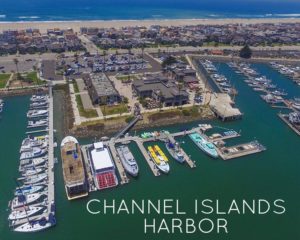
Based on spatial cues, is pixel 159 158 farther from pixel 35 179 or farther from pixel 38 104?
pixel 38 104

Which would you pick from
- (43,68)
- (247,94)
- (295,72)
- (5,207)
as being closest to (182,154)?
(5,207)

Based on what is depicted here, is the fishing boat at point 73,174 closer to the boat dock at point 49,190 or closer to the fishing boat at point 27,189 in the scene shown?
the boat dock at point 49,190

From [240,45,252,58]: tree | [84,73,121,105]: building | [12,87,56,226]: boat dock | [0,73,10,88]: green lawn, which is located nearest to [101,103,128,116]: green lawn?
[84,73,121,105]: building

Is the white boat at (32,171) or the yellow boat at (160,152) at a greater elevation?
the yellow boat at (160,152)

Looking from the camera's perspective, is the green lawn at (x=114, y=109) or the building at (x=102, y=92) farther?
the building at (x=102, y=92)

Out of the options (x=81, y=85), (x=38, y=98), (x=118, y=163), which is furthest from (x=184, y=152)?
(x=38, y=98)

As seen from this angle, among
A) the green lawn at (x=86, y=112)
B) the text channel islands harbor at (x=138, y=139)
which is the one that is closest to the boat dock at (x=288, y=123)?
the text channel islands harbor at (x=138, y=139)

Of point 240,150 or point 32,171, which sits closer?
point 32,171
